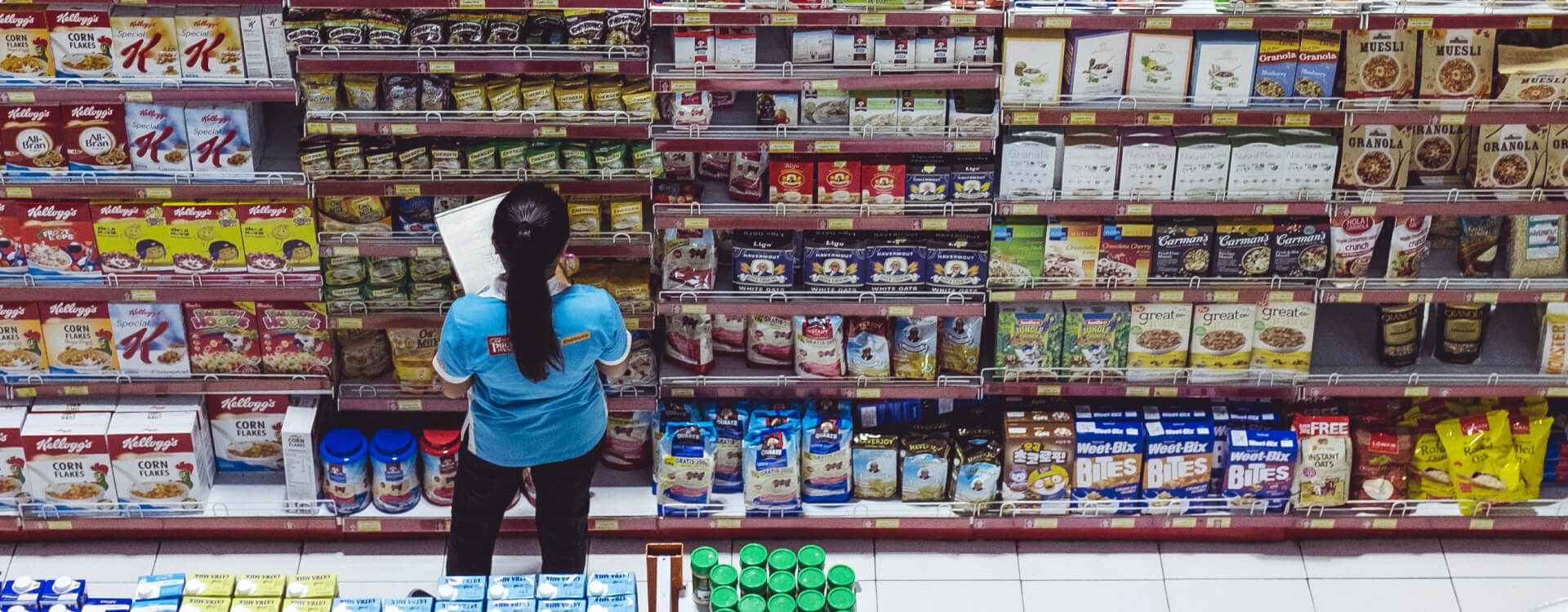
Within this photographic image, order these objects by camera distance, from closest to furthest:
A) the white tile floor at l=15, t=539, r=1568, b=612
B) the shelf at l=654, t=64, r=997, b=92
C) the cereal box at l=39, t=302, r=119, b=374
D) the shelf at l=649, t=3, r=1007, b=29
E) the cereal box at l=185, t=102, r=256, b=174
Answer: the shelf at l=649, t=3, r=1007, b=29, the shelf at l=654, t=64, r=997, b=92, the cereal box at l=185, t=102, r=256, b=174, the cereal box at l=39, t=302, r=119, b=374, the white tile floor at l=15, t=539, r=1568, b=612

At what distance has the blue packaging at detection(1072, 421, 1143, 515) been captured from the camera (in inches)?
193

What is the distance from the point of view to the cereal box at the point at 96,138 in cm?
440

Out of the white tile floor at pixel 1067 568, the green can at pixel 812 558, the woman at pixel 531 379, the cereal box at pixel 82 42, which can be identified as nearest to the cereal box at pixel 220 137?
the cereal box at pixel 82 42

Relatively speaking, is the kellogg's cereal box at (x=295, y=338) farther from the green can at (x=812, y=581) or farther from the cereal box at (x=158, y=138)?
the green can at (x=812, y=581)

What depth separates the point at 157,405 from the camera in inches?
192

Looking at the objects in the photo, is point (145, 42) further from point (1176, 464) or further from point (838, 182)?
point (1176, 464)

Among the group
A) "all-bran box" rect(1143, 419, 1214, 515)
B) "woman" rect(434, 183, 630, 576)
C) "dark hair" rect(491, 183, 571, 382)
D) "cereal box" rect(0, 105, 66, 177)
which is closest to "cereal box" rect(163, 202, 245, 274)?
"cereal box" rect(0, 105, 66, 177)

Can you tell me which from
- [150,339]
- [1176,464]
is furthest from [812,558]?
[150,339]

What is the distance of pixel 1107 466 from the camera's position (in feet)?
16.3

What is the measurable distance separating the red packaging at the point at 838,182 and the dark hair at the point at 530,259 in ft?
3.53

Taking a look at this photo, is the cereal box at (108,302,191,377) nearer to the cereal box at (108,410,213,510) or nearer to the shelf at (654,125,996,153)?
the cereal box at (108,410,213,510)

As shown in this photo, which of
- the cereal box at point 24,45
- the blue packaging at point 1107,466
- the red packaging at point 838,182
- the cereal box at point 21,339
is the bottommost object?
the blue packaging at point 1107,466

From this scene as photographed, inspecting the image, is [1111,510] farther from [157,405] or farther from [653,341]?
[157,405]

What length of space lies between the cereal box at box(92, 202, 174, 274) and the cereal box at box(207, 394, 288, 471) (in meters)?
0.54
